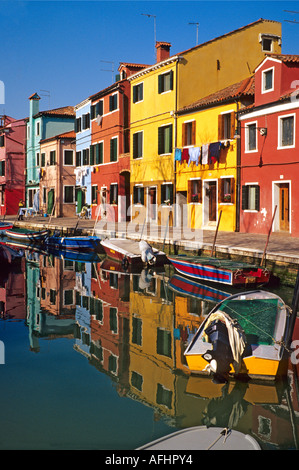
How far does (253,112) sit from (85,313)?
13.2 m

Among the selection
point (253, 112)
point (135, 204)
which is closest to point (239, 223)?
point (253, 112)

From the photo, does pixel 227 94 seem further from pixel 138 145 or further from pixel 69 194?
pixel 69 194

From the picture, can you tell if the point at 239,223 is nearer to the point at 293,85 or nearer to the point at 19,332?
the point at 293,85

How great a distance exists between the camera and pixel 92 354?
395 inches

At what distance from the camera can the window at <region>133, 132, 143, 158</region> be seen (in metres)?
Result: 32.2

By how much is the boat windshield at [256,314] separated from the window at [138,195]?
865 inches

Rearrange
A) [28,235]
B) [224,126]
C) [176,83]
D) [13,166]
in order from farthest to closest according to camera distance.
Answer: [13,166] → [28,235] → [176,83] → [224,126]

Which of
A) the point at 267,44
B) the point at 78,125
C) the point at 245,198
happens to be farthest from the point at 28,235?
the point at 267,44

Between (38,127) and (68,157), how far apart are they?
6391 mm

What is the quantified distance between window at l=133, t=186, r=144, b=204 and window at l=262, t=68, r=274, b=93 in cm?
1146

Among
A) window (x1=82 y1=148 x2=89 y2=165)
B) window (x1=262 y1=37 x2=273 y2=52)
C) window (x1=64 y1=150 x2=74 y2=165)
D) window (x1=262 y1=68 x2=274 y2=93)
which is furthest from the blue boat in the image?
window (x1=64 y1=150 x2=74 y2=165)

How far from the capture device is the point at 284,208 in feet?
71.4

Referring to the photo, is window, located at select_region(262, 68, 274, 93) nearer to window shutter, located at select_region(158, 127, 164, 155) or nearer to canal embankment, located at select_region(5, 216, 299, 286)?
canal embankment, located at select_region(5, 216, 299, 286)

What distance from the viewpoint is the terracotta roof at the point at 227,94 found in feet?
78.5
